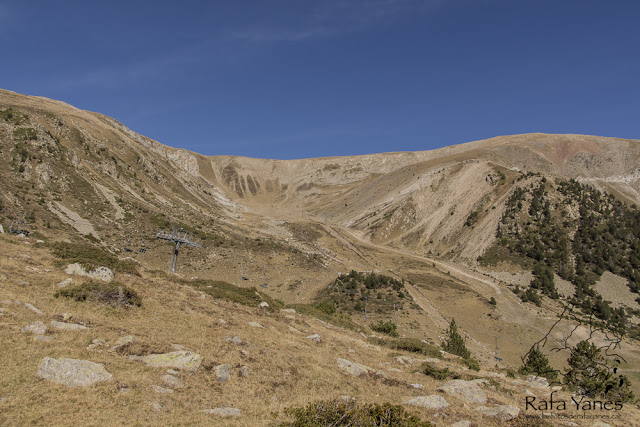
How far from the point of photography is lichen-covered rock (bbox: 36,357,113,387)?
953cm

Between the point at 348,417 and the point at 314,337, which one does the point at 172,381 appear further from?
the point at 314,337

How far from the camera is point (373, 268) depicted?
65250 millimetres

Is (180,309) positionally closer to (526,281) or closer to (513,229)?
(526,281)

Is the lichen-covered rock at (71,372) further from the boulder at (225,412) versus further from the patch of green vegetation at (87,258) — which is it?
the patch of green vegetation at (87,258)

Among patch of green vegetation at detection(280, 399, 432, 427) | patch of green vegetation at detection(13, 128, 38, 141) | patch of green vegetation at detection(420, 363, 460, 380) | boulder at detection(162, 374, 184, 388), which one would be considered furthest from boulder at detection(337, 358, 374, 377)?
patch of green vegetation at detection(13, 128, 38, 141)

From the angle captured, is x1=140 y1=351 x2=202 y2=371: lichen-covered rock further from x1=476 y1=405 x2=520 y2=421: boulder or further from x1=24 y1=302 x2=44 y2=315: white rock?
x1=476 y1=405 x2=520 y2=421: boulder

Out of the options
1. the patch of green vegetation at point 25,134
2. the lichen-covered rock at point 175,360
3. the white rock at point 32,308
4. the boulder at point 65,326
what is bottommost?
the lichen-covered rock at point 175,360

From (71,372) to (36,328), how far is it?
3.39 m

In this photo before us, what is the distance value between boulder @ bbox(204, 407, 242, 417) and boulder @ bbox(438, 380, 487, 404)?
8489 millimetres

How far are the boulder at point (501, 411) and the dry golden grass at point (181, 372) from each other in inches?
20.6

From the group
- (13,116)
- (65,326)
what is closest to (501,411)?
(65,326)

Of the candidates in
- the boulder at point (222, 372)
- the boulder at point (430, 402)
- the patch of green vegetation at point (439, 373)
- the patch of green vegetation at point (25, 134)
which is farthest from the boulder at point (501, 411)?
the patch of green vegetation at point (25, 134)

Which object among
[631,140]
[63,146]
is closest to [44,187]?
[63,146]

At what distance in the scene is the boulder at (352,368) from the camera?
15.4 meters
